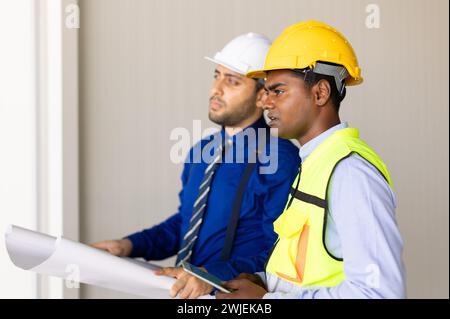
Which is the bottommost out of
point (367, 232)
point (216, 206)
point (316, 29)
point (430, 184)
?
point (430, 184)

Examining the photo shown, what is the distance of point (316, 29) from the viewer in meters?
1.78

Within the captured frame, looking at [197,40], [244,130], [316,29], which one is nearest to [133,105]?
[197,40]

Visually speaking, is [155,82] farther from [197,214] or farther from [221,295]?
[221,295]

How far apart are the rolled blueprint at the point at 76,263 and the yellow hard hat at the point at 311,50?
2.25 feet

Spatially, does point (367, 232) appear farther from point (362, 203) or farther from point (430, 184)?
point (430, 184)

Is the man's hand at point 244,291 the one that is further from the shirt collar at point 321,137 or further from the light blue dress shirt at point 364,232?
the shirt collar at point 321,137

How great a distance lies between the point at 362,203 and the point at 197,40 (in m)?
2.84

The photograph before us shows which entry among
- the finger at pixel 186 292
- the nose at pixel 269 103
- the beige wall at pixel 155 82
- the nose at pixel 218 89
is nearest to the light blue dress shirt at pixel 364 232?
the nose at pixel 269 103

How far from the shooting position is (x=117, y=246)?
8.36ft

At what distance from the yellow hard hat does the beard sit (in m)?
0.87

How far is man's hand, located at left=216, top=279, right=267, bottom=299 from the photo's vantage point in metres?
1.76

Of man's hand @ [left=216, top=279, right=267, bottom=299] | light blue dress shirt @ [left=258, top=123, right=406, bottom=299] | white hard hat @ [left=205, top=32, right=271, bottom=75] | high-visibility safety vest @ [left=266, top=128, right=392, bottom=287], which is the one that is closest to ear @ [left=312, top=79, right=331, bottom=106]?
high-visibility safety vest @ [left=266, top=128, right=392, bottom=287]

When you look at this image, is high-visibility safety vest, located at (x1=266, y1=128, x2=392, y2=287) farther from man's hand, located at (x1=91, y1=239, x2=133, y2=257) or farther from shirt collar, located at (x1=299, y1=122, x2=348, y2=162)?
man's hand, located at (x1=91, y1=239, x2=133, y2=257)

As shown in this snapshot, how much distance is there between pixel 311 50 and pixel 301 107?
0.15 m
